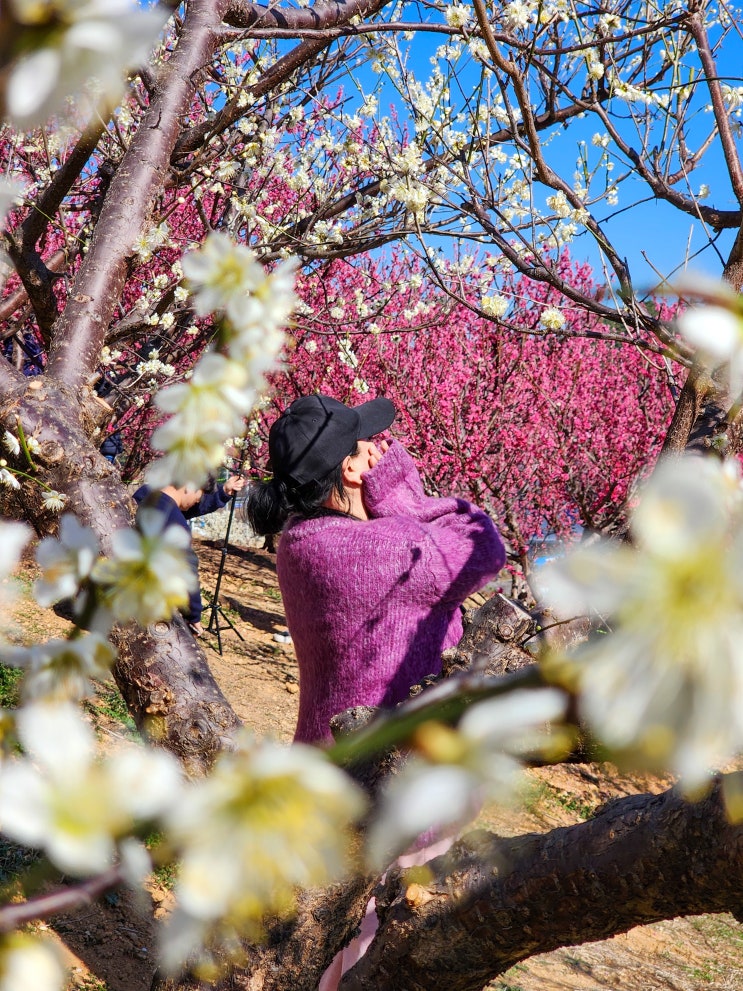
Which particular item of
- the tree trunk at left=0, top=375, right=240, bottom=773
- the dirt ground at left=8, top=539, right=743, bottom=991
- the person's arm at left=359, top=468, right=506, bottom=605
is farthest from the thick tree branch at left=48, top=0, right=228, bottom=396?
the dirt ground at left=8, top=539, right=743, bottom=991

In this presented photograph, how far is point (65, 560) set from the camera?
522mm

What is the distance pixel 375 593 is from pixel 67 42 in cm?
215

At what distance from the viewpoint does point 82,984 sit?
2.93 m

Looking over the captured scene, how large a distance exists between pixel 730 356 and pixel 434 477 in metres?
6.84

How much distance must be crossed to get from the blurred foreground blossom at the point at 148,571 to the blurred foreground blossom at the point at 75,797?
13 cm

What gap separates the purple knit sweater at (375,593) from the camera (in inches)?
95.4

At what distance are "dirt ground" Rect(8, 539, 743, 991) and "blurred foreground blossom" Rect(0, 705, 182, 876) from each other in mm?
172

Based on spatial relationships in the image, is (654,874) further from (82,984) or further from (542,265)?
(82,984)

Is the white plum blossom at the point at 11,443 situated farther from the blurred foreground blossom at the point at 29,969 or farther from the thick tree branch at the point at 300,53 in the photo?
the blurred foreground blossom at the point at 29,969

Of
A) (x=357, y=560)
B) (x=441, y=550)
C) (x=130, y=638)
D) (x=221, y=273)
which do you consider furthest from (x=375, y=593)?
(x=221, y=273)

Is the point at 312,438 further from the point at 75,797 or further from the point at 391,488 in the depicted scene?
the point at 75,797

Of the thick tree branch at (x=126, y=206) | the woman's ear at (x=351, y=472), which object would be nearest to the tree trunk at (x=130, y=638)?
the thick tree branch at (x=126, y=206)

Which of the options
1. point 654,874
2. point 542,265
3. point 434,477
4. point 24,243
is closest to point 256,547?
point 434,477

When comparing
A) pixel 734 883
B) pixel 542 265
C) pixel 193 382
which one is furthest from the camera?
pixel 542 265
